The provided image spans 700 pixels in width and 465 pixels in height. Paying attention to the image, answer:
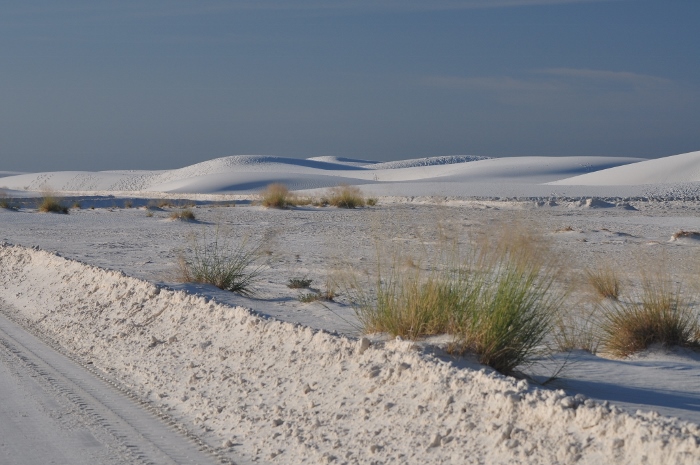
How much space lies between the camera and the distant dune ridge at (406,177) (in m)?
65.8

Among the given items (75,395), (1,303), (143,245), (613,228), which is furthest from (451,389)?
(613,228)

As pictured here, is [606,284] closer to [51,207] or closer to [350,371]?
[350,371]

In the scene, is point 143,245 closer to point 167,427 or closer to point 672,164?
point 167,427

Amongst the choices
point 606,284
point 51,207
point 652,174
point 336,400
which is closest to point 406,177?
point 652,174

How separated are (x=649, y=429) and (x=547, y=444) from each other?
1.86 feet

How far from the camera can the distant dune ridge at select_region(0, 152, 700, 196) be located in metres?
65.8

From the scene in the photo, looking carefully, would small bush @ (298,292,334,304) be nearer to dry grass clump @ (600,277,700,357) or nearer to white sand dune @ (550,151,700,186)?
dry grass clump @ (600,277,700,357)

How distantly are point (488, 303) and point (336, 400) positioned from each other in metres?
1.39

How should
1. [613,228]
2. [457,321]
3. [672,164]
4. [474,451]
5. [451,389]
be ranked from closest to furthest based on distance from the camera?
[474,451] → [451,389] → [457,321] → [613,228] → [672,164]

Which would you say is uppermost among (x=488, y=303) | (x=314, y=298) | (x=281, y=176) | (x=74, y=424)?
(x=281, y=176)

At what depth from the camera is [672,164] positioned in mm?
77312

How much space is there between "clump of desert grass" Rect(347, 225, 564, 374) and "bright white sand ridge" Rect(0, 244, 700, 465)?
1.70 ft

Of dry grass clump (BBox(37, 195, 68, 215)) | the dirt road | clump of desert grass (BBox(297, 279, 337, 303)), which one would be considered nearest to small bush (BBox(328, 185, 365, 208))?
dry grass clump (BBox(37, 195, 68, 215))

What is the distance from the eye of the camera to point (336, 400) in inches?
263
